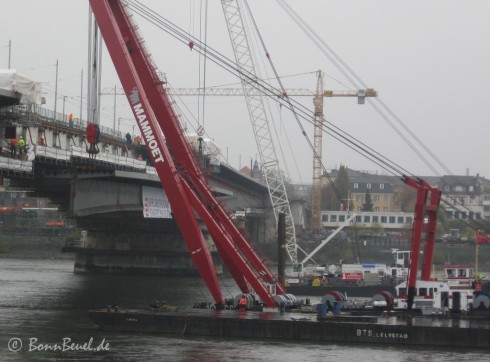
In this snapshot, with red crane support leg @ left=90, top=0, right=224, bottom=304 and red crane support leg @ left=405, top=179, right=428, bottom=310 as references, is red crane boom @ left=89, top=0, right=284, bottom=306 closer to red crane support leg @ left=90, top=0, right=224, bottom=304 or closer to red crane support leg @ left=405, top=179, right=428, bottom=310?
red crane support leg @ left=90, top=0, right=224, bottom=304

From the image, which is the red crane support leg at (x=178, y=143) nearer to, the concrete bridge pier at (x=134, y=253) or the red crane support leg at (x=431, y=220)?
the red crane support leg at (x=431, y=220)

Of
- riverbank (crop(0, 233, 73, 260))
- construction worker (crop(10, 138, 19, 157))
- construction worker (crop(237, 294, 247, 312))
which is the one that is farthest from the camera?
riverbank (crop(0, 233, 73, 260))

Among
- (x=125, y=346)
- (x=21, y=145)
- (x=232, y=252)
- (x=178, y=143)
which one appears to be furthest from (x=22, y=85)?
(x=125, y=346)

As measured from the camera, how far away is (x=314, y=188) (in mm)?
168000

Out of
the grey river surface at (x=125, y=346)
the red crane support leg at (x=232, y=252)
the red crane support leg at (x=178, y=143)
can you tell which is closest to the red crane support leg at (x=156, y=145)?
the red crane support leg at (x=232, y=252)

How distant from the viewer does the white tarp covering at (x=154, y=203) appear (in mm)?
89438

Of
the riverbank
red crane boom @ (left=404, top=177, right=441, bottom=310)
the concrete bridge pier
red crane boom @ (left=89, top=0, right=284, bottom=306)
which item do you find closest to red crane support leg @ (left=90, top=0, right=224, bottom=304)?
red crane boom @ (left=89, top=0, right=284, bottom=306)

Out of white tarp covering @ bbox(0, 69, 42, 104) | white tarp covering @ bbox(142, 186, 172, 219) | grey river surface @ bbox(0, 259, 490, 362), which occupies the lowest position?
grey river surface @ bbox(0, 259, 490, 362)

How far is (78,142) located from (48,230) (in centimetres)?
7138

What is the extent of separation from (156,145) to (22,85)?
1988 centimetres

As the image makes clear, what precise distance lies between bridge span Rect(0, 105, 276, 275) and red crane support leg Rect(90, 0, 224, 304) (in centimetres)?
893

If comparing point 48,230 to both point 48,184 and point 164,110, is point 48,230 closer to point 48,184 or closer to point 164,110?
point 48,184

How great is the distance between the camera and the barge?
45.4 meters

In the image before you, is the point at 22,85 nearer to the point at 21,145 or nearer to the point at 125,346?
the point at 21,145
